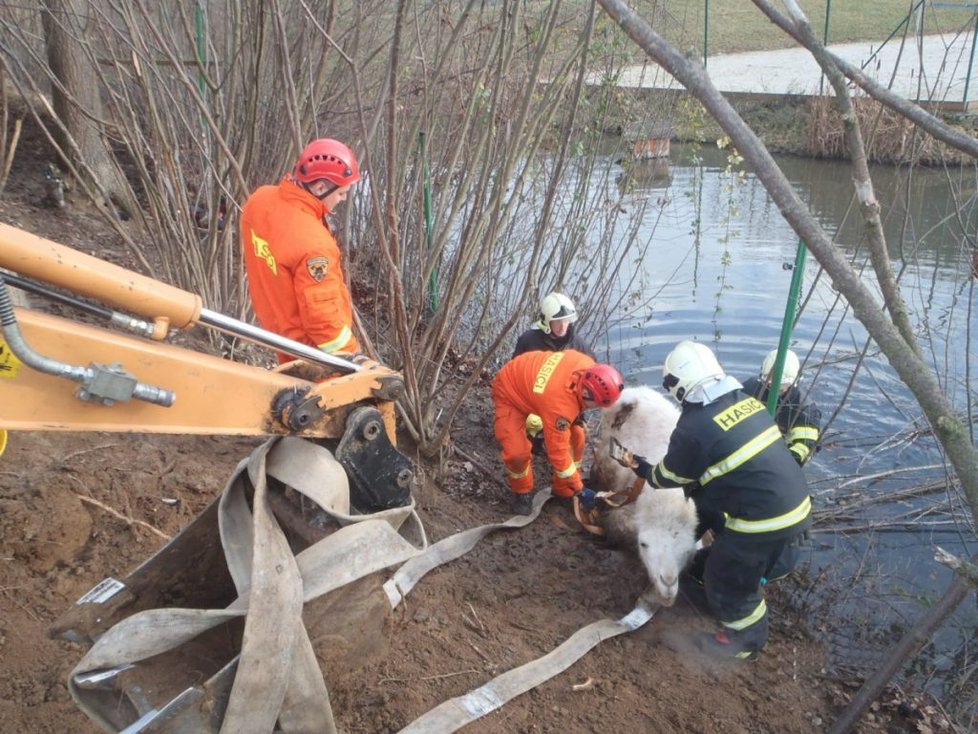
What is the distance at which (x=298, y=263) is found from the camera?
13.9ft

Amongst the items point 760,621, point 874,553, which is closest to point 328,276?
point 760,621

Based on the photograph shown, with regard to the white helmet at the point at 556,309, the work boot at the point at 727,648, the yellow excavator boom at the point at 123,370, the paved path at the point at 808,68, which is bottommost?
the work boot at the point at 727,648

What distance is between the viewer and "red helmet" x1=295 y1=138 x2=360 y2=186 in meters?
4.16

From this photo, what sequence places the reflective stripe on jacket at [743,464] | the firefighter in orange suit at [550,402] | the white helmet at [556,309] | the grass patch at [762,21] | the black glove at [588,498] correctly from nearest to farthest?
1. the reflective stripe on jacket at [743,464]
2. the firefighter in orange suit at [550,402]
3. the black glove at [588,498]
4. the grass patch at [762,21]
5. the white helmet at [556,309]

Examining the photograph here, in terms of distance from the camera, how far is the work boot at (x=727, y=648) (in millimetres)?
4781

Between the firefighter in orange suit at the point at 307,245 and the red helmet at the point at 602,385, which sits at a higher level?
the firefighter in orange suit at the point at 307,245

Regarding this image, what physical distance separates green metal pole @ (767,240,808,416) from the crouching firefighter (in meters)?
0.71

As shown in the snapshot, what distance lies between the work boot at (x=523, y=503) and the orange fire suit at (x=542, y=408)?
41 millimetres

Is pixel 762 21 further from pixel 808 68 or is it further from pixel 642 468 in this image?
pixel 642 468

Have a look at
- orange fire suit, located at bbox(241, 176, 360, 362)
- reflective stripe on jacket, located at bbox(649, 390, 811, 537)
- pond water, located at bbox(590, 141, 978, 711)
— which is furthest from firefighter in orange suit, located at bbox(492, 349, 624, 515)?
orange fire suit, located at bbox(241, 176, 360, 362)

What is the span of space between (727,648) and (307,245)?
3291 mm

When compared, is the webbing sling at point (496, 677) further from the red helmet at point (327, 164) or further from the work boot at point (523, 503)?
the red helmet at point (327, 164)

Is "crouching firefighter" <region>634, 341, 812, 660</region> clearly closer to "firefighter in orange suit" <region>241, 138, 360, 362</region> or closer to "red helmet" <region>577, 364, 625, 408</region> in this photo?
"red helmet" <region>577, 364, 625, 408</region>

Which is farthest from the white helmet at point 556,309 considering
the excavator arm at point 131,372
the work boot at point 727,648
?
the excavator arm at point 131,372
